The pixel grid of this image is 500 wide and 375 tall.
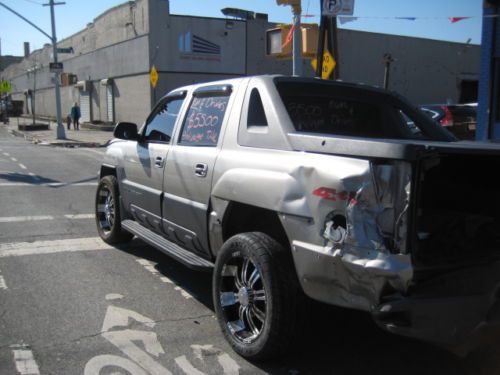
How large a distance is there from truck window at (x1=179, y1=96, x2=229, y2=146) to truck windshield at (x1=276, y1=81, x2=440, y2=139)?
55 cm

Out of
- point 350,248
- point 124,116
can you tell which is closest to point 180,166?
point 350,248

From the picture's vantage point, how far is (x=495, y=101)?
1145 cm

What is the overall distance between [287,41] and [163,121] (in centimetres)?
735

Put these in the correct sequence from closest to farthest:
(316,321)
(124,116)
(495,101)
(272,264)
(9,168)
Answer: (272,264), (316,321), (495,101), (9,168), (124,116)

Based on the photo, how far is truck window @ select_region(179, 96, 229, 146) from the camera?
167 inches

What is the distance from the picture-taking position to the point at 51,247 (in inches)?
246

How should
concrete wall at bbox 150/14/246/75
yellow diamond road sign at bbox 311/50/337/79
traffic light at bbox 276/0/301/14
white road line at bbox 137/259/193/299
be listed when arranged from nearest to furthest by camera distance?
white road line at bbox 137/259/193/299 → traffic light at bbox 276/0/301/14 → yellow diamond road sign at bbox 311/50/337/79 → concrete wall at bbox 150/14/246/75

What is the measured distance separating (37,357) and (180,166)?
1.84 meters

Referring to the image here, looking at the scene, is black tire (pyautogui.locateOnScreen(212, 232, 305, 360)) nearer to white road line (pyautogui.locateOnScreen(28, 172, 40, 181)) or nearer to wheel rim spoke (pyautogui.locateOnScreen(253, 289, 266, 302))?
wheel rim spoke (pyautogui.locateOnScreen(253, 289, 266, 302))

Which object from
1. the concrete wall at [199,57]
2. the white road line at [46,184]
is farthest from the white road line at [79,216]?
the concrete wall at [199,57]

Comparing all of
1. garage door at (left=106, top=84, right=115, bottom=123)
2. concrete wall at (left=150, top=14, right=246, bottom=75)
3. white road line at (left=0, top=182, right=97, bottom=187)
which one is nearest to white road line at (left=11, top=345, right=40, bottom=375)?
white road line at (left=0, top=182, right=97, bottom=187)

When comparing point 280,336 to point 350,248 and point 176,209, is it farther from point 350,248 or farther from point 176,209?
point 176,209

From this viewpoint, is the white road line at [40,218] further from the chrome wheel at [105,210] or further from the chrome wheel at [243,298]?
the chrome wheel at [243,298]

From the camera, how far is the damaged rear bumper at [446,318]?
8.56 ft
